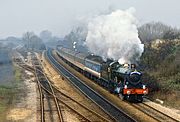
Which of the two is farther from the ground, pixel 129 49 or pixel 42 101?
pixel 129 49

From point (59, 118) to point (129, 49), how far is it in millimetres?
10253

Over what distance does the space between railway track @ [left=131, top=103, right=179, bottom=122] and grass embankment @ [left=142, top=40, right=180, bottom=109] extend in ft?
5.86

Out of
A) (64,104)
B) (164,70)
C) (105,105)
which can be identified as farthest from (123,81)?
(164,70)

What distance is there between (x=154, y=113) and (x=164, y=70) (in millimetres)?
13720

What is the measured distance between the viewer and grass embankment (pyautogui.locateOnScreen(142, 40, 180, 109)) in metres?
27.6

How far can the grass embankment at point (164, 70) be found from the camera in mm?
27578

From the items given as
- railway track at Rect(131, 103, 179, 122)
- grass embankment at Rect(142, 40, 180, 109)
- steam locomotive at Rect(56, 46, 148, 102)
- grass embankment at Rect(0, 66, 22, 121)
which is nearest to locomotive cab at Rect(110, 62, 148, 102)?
steam locomotive at Rect(56, 46, 148, 102)

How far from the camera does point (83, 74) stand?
156 feet

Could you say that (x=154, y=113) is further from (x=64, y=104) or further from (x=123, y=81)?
(x=64, y=104)

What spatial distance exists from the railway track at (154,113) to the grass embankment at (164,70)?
1.79m

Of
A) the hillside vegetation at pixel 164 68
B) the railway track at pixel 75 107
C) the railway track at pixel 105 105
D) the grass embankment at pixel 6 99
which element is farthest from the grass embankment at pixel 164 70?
the grass embankment at pixel 6 99

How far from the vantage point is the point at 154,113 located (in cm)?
2238

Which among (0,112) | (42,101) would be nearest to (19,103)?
(42,101)

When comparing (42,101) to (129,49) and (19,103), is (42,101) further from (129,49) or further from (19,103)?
(129,49)
